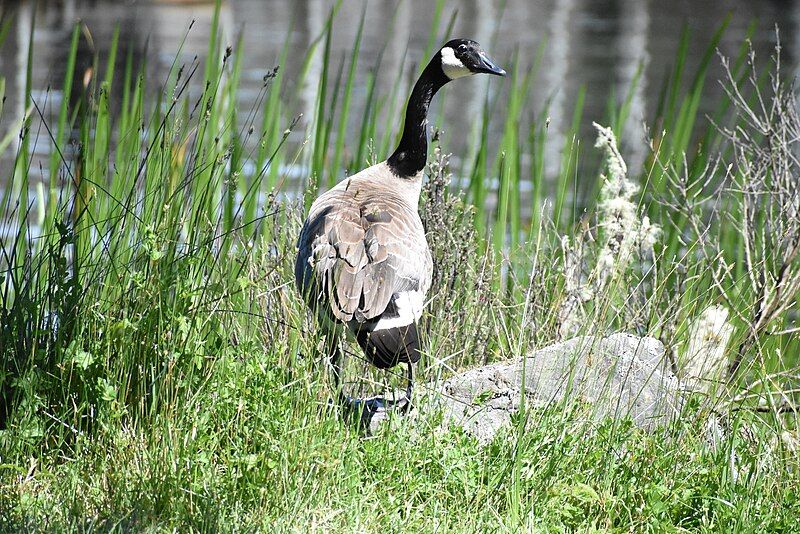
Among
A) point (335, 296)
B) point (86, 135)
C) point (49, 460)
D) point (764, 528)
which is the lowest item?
point (49, 460)

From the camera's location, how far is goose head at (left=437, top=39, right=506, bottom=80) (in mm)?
5074

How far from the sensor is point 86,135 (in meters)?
4.36

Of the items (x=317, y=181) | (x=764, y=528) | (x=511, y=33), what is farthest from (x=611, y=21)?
(x=764, y=528)

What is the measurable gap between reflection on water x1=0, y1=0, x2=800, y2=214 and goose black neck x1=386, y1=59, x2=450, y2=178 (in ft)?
17.9

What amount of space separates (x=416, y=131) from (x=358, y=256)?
1152mm

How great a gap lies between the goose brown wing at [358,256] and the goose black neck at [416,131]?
19.2 inches

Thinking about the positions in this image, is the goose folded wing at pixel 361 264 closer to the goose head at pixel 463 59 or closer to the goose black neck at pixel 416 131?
the goose black neck at pixel 416 131

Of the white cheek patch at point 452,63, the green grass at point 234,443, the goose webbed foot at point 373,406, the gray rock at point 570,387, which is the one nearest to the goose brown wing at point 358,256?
the green grass at point 234,443

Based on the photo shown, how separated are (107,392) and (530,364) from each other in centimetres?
169

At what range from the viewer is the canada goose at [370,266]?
152 inches

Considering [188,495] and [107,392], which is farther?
[107,392]

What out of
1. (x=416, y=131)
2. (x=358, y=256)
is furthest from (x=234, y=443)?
(x=416, y=131)

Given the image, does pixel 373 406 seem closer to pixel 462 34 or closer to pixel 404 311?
pixel 404 311

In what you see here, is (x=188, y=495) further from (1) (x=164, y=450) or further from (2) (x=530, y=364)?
(2) (x=530, y=364)
